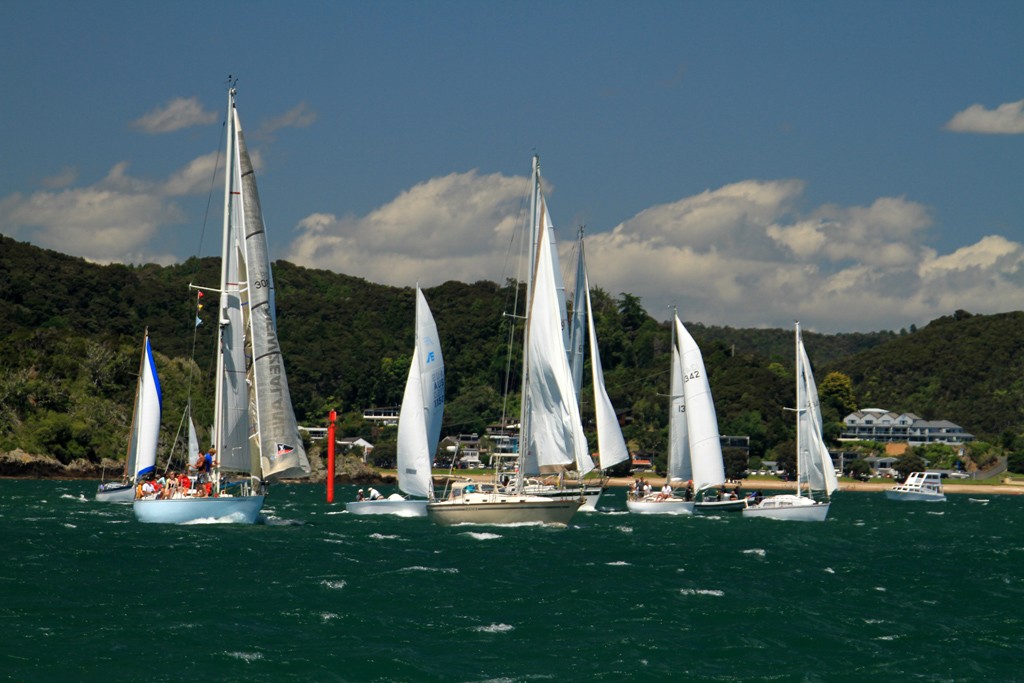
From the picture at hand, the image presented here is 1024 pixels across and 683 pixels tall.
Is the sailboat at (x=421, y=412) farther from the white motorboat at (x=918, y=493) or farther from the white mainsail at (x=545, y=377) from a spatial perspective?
the white motorboat at (x=918, y=493)

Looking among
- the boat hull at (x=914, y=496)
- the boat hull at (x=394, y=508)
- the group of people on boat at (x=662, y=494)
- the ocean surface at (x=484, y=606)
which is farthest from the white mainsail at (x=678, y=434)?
the boat hull at (x=914, y=496)

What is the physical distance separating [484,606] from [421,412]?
27.3 metres

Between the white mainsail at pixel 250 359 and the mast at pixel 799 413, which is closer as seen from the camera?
the white mainsail at pixel 250 359

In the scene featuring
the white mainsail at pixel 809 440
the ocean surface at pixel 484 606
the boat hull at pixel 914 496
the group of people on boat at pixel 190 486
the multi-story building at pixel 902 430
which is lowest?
the ocean surface at pixel 484 606

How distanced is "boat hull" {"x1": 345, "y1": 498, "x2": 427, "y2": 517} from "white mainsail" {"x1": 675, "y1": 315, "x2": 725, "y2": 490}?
49.7 ft

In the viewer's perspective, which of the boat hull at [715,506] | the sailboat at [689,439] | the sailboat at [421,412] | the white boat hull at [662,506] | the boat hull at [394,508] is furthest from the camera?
the boat hull at [715,506]

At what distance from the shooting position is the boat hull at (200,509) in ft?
153

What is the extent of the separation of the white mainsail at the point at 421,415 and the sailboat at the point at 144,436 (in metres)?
12.5

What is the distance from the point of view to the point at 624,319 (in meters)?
196

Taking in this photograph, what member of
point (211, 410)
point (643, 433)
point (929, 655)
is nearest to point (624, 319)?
point (643, 433)

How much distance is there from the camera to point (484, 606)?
31.0m

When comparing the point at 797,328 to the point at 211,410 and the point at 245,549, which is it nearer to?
the point at 245,549

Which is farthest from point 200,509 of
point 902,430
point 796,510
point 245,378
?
point 902,430

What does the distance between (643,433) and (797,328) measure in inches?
3327
